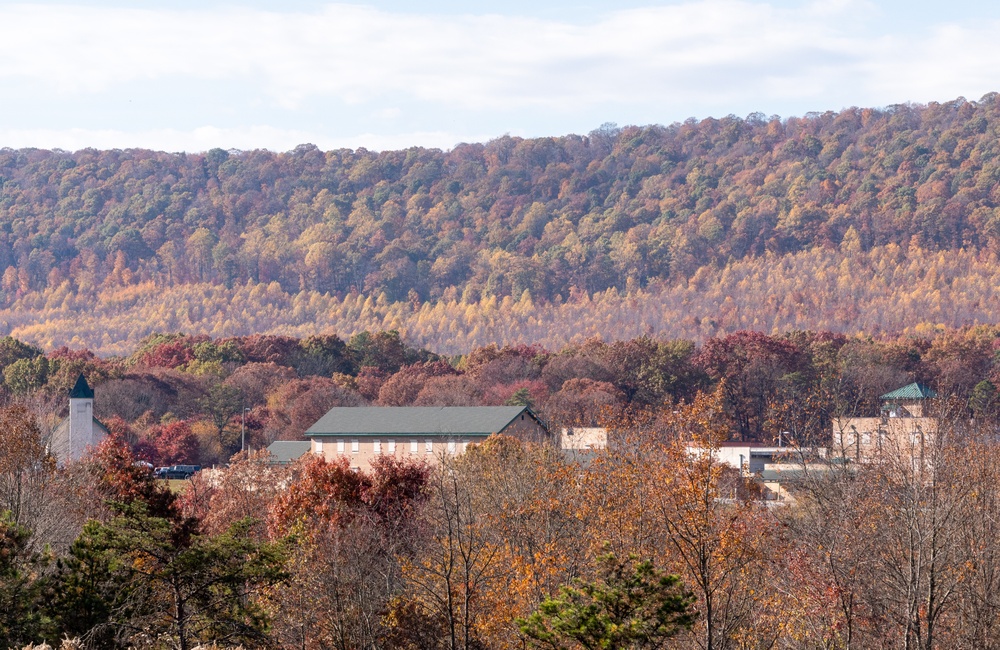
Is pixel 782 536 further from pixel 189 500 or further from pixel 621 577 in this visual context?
pixel 189 500

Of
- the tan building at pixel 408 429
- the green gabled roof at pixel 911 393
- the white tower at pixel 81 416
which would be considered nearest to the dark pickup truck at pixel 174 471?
the white tower at pixel 81 416

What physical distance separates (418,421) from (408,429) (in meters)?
1.34

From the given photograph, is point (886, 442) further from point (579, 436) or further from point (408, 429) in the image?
point (408, 429)

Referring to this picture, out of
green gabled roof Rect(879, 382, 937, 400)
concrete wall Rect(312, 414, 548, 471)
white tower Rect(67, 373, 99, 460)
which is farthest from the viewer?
green gabled roof Rect(879, 382, 937, 400)

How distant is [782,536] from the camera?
40000 mm

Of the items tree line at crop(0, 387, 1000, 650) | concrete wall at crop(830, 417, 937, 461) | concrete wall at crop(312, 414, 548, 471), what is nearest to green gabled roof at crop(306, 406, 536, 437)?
concrete wall at crop(312, 414, 548, 471)

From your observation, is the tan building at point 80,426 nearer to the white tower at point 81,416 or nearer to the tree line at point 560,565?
the white tower at point 81,416

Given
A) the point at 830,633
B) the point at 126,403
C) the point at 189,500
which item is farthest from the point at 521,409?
the point at 830,633

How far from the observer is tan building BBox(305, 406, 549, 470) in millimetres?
89750

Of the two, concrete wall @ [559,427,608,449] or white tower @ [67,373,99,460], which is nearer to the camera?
white tower @ [67,373,99,460]

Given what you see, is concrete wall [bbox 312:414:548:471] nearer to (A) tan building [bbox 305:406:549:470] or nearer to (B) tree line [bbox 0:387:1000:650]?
(A) tan building [bbox 305:406:549:470]

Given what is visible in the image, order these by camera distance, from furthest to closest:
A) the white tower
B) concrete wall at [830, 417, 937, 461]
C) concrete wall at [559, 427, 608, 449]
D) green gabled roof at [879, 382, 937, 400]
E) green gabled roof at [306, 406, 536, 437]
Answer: green gabled roof at [879, 382, 937, 400] < green gabled roof at [306, 406, 536, 437] < concrete wall at [559, 427, 608, 449] < the white tower < concrete wall at [830, 417, 937, 461]

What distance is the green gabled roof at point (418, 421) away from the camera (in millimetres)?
90312

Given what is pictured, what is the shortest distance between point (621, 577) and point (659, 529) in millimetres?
12603
